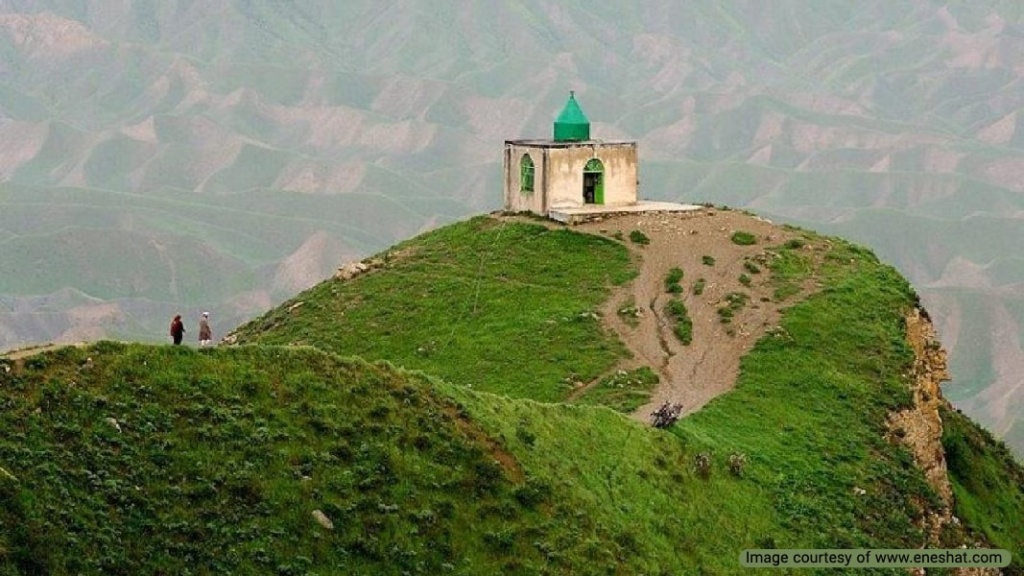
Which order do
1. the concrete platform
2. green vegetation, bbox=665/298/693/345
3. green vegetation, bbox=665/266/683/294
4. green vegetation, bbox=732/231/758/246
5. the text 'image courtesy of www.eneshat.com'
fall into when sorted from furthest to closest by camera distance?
the concrete platform
green vegetation, bbox=732/231/758/246
green vegetation, bbox=665/266/683/294
green vegetation, bbox=665/298/693/345
the text 'image courtesy of www.eneshat.com'

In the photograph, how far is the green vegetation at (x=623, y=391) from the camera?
38.2 metres

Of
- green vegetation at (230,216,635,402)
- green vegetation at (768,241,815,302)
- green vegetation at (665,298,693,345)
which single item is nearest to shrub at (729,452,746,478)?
green vegetation at (230,216,635,402)

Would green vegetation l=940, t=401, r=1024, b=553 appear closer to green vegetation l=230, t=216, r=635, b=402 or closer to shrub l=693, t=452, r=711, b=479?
green vegetation l=230, t=216, r=635, b=402

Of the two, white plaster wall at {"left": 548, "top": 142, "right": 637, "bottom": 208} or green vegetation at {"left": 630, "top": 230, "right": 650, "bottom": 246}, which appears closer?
green vegetation at {"left": 630, "top": 230, "right": 650, "bottom": 246}

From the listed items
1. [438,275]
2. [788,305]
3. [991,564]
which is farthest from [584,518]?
[438,275]

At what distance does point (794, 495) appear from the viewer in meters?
34.6

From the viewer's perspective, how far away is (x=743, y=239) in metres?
49.7

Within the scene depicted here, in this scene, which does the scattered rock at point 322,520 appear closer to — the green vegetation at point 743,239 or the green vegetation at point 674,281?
the green vegetation at point 674,281

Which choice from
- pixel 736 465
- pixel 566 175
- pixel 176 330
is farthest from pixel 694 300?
pixel 176 330

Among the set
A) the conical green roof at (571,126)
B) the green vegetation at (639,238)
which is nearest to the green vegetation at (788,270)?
the green vegetation at (639,238)

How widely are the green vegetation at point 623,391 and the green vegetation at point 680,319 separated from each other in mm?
2719

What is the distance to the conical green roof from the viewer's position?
180 feet

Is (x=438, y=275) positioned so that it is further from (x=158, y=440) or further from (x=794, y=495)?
(x=158, y=440)

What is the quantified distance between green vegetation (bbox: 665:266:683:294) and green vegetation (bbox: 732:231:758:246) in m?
2.80
